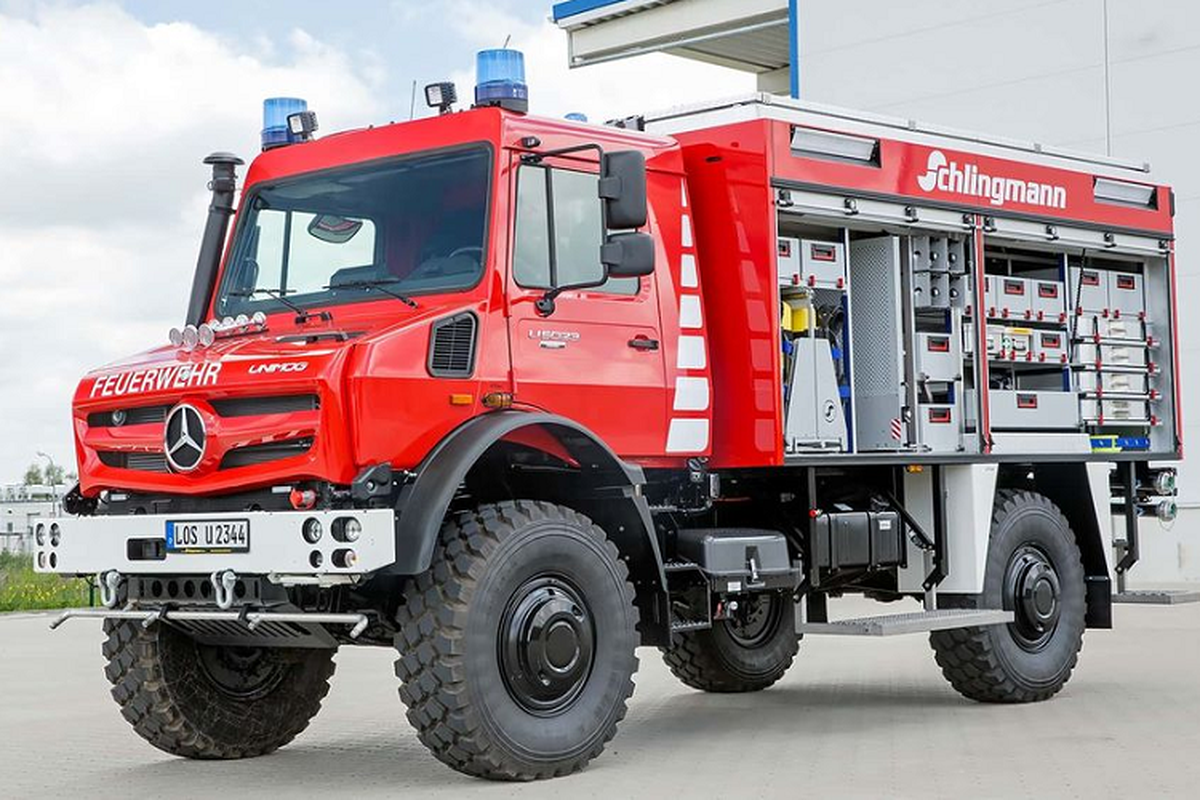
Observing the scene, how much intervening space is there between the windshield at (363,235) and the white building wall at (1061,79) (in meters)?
16.4

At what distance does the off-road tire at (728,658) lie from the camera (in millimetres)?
12180

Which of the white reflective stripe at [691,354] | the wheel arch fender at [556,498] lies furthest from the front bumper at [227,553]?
the white reflective stripe at [691,354]

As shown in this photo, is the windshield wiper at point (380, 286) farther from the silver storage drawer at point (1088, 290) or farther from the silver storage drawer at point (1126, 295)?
the silver storage drawer at point (1126, 295)

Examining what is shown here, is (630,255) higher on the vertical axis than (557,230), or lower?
lower

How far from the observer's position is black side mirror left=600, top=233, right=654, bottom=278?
867 centimetres

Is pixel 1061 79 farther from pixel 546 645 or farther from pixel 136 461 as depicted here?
pixel 136 461

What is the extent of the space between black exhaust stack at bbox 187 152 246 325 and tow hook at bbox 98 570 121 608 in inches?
62.4

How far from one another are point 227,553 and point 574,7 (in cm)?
2323

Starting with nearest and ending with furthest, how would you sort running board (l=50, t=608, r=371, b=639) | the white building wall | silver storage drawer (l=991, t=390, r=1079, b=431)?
running board (l=50, t=608, r=371, b=639)
silver storage drawer (l=991, t=390, r=1079, b=431)
the white building wall

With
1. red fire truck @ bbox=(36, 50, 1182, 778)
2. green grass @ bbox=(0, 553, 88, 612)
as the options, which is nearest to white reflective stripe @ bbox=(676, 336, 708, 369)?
red fire truck @ bbox=(36, 50, 1182, 778)

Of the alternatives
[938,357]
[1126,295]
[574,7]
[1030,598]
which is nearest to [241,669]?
[938,357]

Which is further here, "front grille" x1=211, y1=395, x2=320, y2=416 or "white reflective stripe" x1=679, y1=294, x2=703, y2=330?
"white reflective stripe" x1=679, y1=294, x2=703, y2=330

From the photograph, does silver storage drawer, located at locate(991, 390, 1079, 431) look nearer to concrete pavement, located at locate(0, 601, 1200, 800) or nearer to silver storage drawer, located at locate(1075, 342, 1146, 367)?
silver storage drawer, located at locate(1075, 342, 1146, 367)

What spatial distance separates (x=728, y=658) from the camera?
40.1 ft
